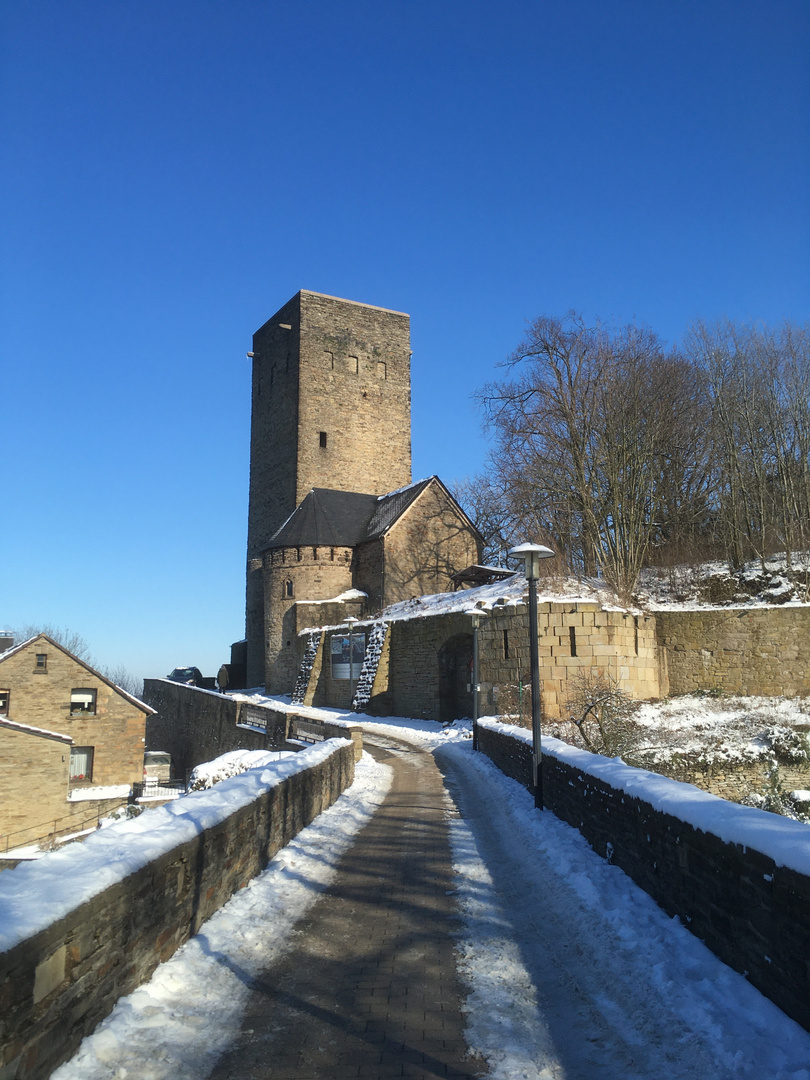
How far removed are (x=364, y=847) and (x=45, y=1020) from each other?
5.25m

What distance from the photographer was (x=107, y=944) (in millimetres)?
3521

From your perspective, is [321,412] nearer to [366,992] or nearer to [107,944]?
[366,992]

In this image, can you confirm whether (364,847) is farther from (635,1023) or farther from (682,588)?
(682,588)

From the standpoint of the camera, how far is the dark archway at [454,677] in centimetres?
2303

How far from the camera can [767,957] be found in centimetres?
354

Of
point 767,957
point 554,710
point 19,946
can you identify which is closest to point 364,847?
point 767,957

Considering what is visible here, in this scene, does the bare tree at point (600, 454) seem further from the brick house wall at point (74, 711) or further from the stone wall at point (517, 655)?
the brick house wall at point (74, 711)

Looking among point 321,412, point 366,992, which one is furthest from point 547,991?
point 321,412

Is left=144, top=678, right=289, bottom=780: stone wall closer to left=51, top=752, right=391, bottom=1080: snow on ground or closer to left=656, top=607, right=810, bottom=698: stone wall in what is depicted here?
left=656, top=607, right=810, bottom=698: stone wall

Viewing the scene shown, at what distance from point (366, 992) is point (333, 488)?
123 feet

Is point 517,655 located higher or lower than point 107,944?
higher

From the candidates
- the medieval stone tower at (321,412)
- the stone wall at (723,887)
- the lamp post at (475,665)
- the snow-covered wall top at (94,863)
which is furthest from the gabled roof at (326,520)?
the snow-covered wall top at (94,863)

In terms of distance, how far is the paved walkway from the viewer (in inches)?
132

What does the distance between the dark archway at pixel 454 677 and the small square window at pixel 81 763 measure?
16.3m
